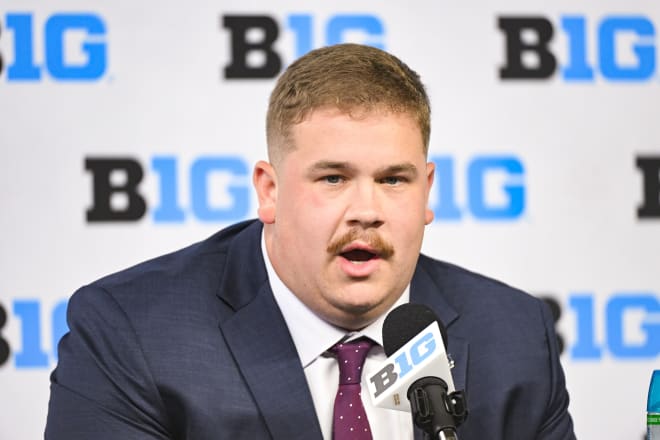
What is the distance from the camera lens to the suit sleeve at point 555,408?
264cm

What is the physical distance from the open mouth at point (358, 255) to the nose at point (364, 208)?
80mm

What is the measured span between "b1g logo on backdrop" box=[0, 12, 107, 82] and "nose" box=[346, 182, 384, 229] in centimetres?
172

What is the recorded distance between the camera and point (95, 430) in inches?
90.9

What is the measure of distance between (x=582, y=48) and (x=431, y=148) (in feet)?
2.45

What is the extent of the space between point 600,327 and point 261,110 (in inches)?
61.2

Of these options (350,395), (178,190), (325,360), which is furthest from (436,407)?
(178,190)

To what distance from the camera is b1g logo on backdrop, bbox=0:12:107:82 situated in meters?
3.63

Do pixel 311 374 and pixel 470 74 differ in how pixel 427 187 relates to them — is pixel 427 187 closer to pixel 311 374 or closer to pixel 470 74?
pixel 311 374

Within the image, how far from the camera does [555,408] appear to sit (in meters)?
2.68

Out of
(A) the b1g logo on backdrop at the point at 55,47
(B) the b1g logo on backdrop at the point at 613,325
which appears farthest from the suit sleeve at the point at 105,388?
(B) the b1g logo on backdrop at the point at 613,325

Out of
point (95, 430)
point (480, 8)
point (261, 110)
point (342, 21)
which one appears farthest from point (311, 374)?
point (480, 8)

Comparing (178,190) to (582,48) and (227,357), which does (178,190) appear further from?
(582,48)

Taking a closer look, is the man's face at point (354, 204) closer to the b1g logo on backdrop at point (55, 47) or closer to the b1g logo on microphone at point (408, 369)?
the b1g logo on microphone at point (408, 369)

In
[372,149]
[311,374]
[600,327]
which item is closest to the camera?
[372,149]
